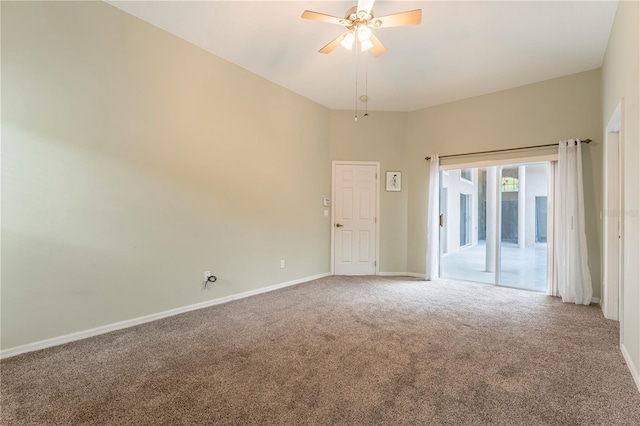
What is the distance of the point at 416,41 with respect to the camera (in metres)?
3.34

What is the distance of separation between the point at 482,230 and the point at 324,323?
3.61 m

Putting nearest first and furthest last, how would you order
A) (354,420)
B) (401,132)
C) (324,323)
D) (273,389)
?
(354,420), (273,389), (324,323), (401,132)

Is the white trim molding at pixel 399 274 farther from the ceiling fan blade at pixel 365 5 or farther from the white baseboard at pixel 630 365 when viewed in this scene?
the ceiling fan blade at pixel 365 5

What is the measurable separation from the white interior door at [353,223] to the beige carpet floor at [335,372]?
2.05m

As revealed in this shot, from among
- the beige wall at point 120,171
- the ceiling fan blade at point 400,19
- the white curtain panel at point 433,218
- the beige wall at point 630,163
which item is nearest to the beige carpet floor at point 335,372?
the beige wall at point 630,163

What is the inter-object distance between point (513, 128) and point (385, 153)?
6.74 ft

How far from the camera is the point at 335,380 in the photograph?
2018 millimetres

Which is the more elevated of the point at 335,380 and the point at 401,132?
the point at 401,132

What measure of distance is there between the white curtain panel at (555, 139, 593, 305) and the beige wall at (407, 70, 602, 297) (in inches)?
6.8

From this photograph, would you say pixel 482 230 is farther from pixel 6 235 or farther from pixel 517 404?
pixel 6 235

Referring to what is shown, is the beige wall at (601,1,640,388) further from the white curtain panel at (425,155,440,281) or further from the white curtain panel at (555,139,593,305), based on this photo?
the white curtain panel at (425,155,440,281)

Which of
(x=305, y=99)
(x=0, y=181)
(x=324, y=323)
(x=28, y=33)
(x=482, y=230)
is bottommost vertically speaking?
(x=324, y=323)

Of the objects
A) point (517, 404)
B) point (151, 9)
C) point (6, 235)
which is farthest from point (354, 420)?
point (151, 9)

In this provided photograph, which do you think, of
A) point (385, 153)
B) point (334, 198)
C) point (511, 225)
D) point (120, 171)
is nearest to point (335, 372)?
point (120, 171)
